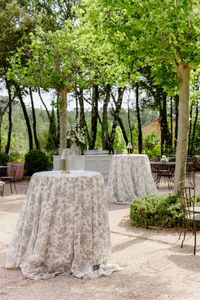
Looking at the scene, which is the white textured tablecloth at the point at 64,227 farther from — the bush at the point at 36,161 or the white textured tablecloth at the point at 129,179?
the bush at the point at 36,161

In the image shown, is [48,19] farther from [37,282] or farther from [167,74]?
[37,282]

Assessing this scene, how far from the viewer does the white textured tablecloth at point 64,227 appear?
4488 mm

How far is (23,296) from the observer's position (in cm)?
400

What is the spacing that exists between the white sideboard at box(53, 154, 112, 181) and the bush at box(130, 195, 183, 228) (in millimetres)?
7039

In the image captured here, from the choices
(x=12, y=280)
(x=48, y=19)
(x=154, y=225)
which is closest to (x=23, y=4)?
(x=48, y=19)

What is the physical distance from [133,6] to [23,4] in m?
13.0

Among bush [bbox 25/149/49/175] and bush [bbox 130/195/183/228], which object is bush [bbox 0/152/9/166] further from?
bush [bbox 130/195/183/228]

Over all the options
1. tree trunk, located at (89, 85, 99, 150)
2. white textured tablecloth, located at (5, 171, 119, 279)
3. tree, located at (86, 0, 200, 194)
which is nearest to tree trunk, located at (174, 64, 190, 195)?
tree, located at (86, 0, 200, 194)

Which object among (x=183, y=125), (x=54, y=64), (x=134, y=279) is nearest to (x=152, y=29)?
(x=183, y=125)

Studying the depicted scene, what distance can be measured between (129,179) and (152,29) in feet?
14.4

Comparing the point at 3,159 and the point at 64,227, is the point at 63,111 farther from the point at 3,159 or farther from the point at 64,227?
the point at 64,227

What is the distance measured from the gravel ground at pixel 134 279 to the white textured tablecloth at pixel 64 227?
0.52 ft

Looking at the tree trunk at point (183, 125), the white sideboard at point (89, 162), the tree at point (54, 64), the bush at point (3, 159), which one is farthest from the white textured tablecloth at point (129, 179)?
the bush at point (3, 159)

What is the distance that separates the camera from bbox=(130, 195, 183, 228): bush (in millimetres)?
6898
